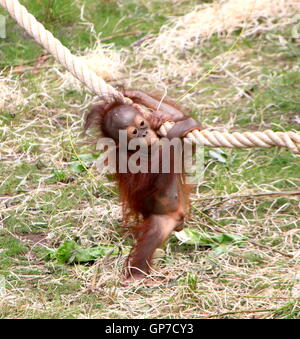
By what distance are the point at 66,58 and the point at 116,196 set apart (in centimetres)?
93

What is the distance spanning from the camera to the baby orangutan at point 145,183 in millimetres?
3715

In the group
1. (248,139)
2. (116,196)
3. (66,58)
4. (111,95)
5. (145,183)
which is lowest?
(116,196)

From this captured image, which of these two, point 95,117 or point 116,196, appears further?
point 116,196

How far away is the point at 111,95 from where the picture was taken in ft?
12.5

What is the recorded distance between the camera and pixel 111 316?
11.1 feet

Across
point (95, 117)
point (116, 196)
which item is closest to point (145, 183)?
point (95, 117)

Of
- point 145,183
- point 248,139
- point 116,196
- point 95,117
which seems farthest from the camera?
point 116,196

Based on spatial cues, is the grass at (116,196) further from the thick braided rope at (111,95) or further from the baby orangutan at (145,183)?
the thick braided rope at (111,95)

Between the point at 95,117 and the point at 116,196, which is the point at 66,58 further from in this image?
the point at 116,196

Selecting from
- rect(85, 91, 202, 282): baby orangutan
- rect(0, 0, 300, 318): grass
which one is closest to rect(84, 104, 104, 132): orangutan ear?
rect(85, 91, 202, 282): baby orangutan

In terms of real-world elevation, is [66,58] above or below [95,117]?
above

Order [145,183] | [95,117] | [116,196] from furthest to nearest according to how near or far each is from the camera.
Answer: [116,196], [95,117], [145,183]

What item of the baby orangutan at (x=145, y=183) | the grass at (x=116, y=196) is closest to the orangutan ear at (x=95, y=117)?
the baby orangutan at (x=145, y=183)

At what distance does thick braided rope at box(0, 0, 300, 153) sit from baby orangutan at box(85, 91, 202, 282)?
0.25 ft
